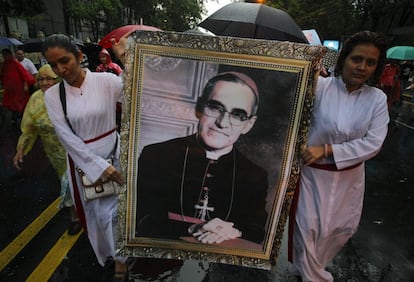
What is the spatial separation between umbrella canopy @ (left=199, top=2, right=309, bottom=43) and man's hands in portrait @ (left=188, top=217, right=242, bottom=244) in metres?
2.66

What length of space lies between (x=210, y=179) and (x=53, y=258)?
5.75 ft

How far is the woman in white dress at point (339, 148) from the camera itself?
202cm

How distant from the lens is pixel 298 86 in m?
1.77

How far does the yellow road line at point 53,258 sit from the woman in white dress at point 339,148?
72.7 inches

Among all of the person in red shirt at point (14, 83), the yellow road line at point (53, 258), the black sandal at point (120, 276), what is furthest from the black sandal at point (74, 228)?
the person in red shirt at point (14, 83)

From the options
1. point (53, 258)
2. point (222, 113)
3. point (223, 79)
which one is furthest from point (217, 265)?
Result: point (223, 79)

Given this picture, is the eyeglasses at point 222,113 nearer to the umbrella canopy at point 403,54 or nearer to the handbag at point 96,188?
the handbag at point 96,188

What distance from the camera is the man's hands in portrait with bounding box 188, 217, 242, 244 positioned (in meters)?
2.02

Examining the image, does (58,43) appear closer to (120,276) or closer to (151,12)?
(120,276)

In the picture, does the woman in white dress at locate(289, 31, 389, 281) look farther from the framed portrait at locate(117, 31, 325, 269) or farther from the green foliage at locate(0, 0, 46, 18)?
the green foliage at locate(0, 0, 46, 18)

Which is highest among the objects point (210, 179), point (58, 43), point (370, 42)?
point (370, 42)

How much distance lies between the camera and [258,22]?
13.3ft

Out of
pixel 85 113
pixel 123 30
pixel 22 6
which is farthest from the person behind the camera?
pixel 22 6

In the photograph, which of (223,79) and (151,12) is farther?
(151,12)
